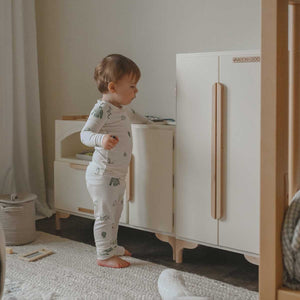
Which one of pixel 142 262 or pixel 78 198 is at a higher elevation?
pixel 78 198

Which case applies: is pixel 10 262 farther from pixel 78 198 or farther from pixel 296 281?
pixel 296 281

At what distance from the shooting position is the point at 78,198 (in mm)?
2510

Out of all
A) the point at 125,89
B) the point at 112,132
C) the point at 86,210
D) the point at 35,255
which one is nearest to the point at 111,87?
the point at 125,89

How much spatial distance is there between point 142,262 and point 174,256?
15cm

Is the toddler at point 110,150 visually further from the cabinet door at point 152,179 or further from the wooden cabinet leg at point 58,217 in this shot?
the wooden cabinet leg at point 58,217

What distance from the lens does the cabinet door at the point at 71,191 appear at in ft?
8.14

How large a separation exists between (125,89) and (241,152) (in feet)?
1.82

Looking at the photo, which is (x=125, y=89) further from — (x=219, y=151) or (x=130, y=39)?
(x=130, y=39)

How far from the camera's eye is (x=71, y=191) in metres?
2.54

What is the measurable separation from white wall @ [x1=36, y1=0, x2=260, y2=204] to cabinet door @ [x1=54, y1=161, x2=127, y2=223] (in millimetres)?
520

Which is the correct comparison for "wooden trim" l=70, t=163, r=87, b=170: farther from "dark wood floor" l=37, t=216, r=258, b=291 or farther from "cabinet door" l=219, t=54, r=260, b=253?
"cabinet door" l=219, t=54, r=260, b=253

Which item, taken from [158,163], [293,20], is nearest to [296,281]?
[293,20]

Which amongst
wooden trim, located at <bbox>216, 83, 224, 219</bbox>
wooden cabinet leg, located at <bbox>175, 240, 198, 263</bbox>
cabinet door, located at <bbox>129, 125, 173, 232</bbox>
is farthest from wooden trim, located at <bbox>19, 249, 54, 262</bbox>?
wooden trim, located at <bbox>216, 83, 224, 219</bbox>

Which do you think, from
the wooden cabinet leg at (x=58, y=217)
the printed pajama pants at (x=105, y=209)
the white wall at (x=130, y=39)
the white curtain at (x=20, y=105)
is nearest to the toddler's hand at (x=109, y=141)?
the printed pajama pants at (x=105, y=209)
